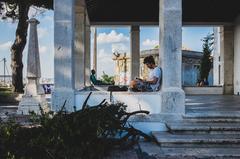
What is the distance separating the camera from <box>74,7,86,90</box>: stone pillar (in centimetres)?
1056

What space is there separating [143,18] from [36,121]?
33.3 ft

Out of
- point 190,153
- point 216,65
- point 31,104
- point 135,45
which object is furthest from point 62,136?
point 216,65

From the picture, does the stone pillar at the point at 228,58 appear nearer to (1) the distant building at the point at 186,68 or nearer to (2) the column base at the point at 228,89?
(2) the column base at the point at 228,89

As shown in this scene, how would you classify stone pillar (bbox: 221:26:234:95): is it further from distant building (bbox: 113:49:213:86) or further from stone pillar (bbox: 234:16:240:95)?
distant building (bbox: 113:49:213:86)

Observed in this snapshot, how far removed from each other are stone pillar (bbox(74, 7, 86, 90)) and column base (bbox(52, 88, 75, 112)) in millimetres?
3809

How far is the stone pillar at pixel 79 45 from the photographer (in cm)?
1056

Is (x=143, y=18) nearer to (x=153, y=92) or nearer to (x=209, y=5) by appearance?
(x=209, y=5)

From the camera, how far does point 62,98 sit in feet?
21.6

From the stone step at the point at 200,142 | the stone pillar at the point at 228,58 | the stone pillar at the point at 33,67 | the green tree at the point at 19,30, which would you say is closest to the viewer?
the stone step at the point at 200,142

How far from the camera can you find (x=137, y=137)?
20.3 feet

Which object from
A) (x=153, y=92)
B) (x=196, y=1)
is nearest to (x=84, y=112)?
(x=153, y=92)

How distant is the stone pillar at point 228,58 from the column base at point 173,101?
8290 millimetres

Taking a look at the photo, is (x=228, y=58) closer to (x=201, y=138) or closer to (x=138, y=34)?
(x=138, y=34)

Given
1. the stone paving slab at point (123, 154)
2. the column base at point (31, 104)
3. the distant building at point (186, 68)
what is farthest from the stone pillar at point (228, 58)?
the stone paving slab at point (123, 154)
